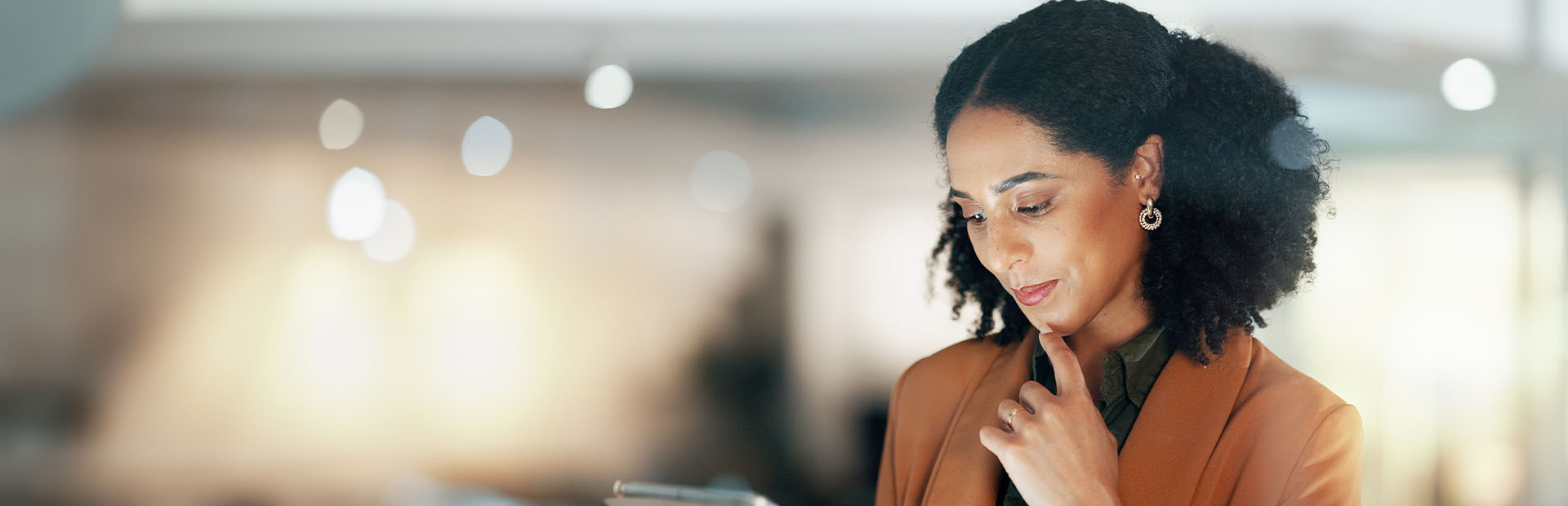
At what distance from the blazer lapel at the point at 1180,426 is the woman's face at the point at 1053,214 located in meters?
0.05

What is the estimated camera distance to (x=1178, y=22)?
634mm

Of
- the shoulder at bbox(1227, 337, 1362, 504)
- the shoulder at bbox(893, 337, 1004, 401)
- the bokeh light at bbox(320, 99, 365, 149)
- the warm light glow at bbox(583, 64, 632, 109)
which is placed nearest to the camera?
the shoulder at bbox(1227, 337, 1362, 504)

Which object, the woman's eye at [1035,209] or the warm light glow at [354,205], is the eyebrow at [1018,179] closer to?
the woman's eye at [1035,209]

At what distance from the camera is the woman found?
0.59m

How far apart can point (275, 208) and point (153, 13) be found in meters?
0.31

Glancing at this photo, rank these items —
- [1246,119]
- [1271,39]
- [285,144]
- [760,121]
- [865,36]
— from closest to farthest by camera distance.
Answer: [1246,119] → [1271,39] → [865,36] → [760,121] → [285,144]

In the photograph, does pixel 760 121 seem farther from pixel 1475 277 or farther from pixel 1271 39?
pixel 1475 277

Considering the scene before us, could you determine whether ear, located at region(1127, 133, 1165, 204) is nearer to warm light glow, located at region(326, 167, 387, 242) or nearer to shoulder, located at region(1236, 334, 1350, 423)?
shoulder, located at region(1236, 334, 1350, 423)

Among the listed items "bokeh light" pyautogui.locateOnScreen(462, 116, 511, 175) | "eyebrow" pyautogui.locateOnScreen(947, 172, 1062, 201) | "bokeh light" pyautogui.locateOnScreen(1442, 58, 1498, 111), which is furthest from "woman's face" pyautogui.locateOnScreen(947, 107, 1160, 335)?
"bokeh light" pyautogui.locateOnScreen(462, 116, 511, 175)

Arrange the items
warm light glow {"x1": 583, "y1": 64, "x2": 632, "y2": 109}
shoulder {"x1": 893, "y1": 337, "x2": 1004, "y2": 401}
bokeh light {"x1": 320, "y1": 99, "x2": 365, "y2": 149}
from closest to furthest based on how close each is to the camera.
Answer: shoulder {"x1": 893, "y1": 337, "x2": 1004, "y2": 401} → warm light glow {"x1": 583, "y1": 64, "x2": 632, "y2": 109} → bokeh light {"x1": 320, "y1": 99, "x2": 365, "y2": 149}

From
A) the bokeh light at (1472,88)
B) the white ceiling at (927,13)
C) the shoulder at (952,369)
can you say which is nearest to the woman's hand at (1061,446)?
the shoulder at (952,369)

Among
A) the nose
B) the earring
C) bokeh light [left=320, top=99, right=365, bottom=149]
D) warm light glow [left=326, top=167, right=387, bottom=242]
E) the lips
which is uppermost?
bokeh light [left=320, top=99, right=365, bottom=149]

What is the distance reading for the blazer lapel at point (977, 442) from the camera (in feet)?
2.17

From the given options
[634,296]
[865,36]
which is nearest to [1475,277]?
[865,36]
